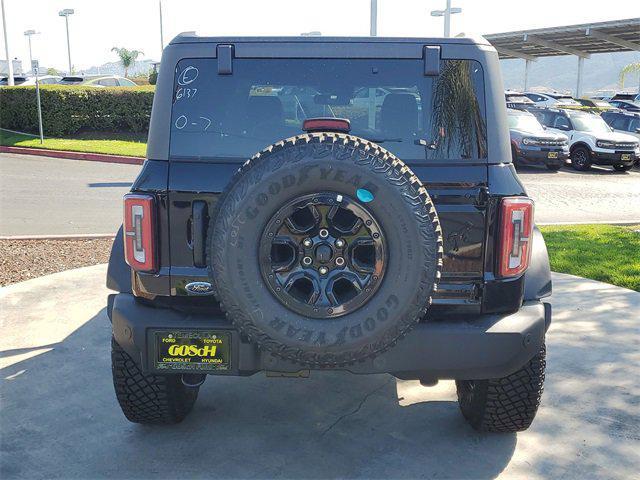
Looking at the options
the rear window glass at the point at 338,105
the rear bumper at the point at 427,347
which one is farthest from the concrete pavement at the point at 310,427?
the rear window glass at the point at 338,105

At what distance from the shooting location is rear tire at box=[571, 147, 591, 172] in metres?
18.1

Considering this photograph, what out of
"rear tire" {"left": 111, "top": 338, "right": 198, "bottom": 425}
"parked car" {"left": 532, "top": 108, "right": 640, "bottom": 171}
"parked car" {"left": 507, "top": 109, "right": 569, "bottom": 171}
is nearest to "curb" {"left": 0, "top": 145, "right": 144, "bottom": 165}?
"parked car" {"left": 507, "top": 109, "right": 569, "bottom": 171}

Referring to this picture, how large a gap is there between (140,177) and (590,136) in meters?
17.4

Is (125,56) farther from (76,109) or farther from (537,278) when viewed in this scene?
(537,278)

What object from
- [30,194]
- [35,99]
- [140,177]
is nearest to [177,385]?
[140,177]

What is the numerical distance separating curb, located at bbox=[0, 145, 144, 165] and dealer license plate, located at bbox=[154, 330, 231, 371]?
1341 centimetres

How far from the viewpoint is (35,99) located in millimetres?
19188

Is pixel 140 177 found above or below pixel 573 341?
above

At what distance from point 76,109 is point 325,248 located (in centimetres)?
1825

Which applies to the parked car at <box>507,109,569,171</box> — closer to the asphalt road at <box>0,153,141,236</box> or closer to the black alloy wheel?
the asphalt road at <box>0,153,141,236</box>

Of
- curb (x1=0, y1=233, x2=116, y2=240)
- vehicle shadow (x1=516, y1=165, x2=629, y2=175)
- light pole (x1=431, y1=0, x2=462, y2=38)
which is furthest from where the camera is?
light pole (x1=431, y1=0, x2=462, y2=38)

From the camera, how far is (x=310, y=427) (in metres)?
3.71

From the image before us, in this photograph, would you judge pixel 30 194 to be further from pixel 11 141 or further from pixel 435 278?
pixel 435 278

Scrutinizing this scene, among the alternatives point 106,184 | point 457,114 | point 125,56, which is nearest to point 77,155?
point 106,184
